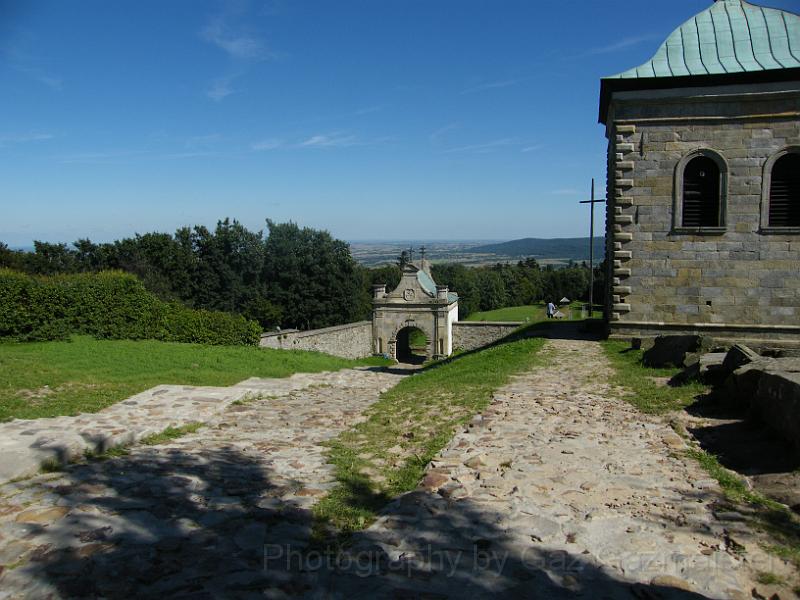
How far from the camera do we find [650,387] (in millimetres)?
9320

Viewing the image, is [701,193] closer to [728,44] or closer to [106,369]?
[728,44]

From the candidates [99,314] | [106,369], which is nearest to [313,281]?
[99,314]

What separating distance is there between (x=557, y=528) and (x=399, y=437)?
331 centimetres

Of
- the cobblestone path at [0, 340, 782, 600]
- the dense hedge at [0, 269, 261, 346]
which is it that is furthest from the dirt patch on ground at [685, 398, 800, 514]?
the dense hedge at [0, 269, 261, 346]

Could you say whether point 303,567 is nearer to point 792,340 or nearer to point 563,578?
point 563,578

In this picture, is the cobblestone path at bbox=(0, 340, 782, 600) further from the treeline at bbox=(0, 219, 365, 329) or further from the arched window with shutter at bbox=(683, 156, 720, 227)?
the treeline at bbox=(0, 219, 365, 329)

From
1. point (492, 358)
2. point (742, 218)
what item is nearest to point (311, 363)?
point (492, 358)

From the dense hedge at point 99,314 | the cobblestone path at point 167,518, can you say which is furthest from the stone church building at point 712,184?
the dense hedge at point 99,314

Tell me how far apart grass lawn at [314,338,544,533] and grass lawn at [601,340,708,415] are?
1.94 m

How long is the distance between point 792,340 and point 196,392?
1387cm

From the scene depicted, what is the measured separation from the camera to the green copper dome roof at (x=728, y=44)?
47.1 feet

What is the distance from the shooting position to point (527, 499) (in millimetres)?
4867

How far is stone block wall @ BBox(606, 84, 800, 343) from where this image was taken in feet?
46.4

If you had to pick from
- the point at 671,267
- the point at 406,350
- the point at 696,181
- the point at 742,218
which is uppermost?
the point at 696,181
